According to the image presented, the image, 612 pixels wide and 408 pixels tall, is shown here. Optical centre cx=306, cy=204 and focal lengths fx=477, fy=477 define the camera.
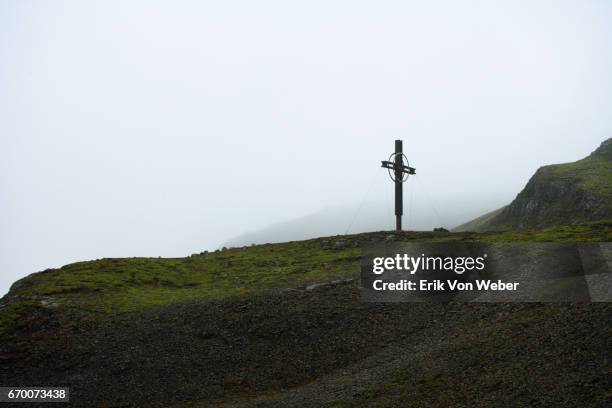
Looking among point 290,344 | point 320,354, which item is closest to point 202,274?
point 290,344

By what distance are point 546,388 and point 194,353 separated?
13.2 meters

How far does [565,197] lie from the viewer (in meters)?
44.5

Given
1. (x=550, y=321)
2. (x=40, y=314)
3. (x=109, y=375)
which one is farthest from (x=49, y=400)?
(x=550, y=321)

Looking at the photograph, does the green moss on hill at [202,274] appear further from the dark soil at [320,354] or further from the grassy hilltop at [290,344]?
the dark soil at [320,354]

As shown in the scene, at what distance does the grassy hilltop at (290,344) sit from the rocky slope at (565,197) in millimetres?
12821

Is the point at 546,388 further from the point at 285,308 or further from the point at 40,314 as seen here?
the point at 40,314

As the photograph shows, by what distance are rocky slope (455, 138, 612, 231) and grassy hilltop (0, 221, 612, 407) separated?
12821 millimetres

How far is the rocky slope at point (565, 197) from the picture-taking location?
4001 centimetres

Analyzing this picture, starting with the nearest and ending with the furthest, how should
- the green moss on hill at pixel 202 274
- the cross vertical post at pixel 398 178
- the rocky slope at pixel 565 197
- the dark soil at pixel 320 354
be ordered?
1. the dark soil at pixel 320 354
2. the green moss on hill at pixel 202 274
3. the cross vertical post at pixel 398 178
4. the rocky slope at pixel 565 197

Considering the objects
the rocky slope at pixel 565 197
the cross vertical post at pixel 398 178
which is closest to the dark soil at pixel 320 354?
the cross vertical post at pixel 398 178

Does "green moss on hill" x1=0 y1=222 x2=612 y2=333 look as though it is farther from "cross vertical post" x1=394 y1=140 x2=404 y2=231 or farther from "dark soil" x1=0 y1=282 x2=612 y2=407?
"cross vertical post" x1=394 y1=140 x2=404 y2=231

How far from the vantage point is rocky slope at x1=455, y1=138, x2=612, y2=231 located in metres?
40.0

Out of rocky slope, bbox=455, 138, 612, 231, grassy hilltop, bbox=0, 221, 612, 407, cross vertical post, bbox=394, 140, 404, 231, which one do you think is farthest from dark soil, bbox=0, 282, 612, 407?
rocky slope, bbox=455, 138, 612, 231

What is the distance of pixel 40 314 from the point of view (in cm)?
2336
